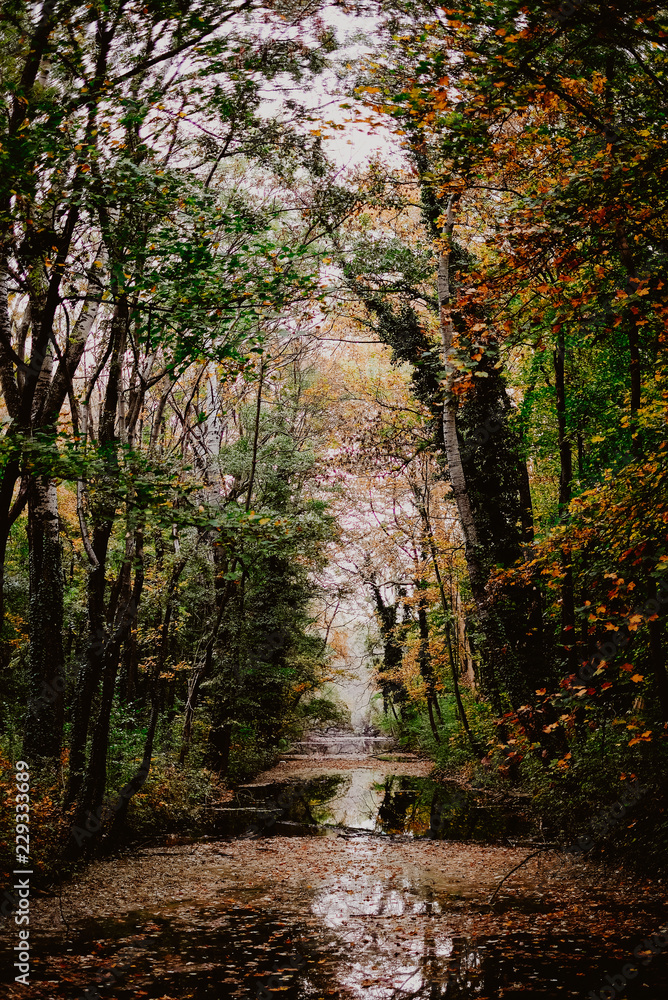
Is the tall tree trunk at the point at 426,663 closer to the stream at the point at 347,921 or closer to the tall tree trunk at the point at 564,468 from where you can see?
the stream at the point at 347,921

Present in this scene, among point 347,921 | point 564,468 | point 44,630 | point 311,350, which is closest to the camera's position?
point 347,921

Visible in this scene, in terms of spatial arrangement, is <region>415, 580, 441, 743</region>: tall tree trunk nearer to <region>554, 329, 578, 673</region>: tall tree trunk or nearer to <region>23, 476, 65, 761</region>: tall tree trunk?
<region>554, 329, 578, 673</region>: tall tree trunk

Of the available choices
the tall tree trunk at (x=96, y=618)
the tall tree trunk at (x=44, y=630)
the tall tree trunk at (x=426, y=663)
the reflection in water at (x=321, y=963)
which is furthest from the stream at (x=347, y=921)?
the tall tree trunk at (x=426, y=663)

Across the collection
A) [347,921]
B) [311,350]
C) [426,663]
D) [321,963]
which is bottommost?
[347,921]

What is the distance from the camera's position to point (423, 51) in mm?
5691

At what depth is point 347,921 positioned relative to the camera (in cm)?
737

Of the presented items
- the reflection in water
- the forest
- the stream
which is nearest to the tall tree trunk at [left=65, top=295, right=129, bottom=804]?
the forest

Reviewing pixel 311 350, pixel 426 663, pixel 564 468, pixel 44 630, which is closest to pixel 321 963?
pixel 44 630

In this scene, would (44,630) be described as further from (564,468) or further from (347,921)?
(564,468)

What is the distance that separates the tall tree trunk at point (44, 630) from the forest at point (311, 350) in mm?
48

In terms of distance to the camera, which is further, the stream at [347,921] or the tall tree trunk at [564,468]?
the tall tree trunk at [564,468]

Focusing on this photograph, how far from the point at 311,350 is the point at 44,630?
13.2 meters

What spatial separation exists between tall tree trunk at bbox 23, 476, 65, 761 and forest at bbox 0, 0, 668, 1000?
0.05 metres

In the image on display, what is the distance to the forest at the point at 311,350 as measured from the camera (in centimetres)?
603
